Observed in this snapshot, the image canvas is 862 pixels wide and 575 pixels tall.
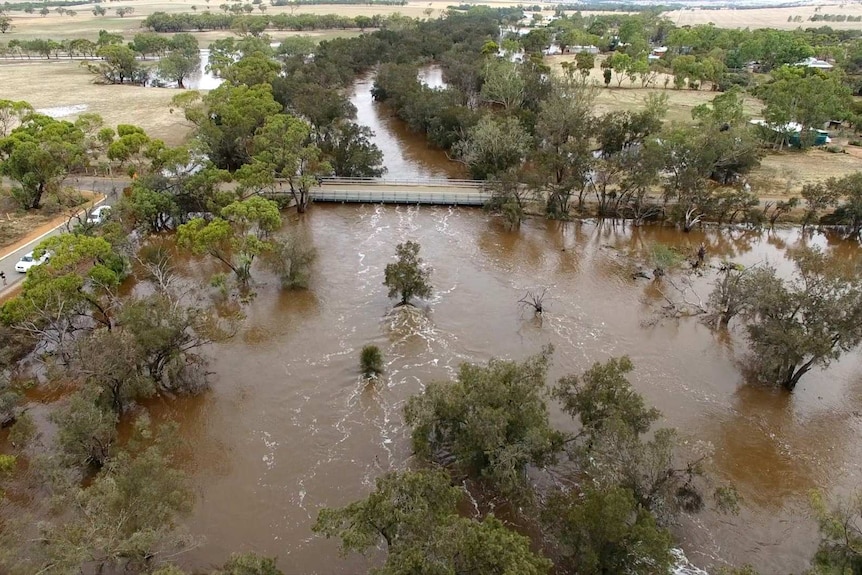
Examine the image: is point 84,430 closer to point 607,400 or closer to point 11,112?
point 607,400

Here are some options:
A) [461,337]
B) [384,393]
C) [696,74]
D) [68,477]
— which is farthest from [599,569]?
[696,74]

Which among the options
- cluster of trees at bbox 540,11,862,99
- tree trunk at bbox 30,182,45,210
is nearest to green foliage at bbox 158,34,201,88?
tree trunk at bbox 30,182,45,210

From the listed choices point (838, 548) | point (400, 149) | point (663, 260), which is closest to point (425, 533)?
point (838, 548)

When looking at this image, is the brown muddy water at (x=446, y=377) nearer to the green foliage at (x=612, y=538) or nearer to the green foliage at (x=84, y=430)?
the green foliage at (x=84, y=430)

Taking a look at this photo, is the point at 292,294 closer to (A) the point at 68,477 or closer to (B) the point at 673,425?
(A) the point at 68,477

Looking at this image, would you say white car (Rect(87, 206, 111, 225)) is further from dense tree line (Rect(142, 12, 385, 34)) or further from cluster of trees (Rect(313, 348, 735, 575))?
dense tree line (Rect(142, 12, 385, 34))

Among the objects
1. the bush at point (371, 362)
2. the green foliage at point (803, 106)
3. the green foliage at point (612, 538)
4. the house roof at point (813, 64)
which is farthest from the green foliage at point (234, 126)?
the house roof at point (813, 64)
